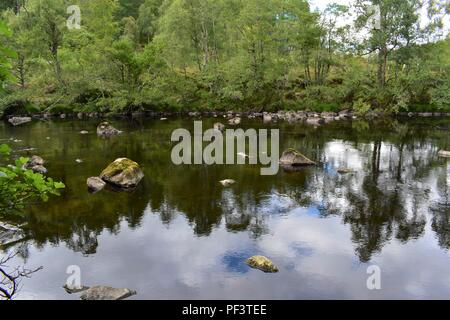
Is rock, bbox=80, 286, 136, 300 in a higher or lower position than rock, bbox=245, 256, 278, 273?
lower

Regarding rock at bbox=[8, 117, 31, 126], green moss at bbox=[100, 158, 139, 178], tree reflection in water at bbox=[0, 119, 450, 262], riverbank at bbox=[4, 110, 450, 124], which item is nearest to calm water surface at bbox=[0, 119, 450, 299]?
tree reflection in water at bbox=[0, 119, 450, 262]

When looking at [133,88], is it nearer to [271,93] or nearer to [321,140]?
[271,93]

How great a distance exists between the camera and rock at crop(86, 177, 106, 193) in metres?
20.9

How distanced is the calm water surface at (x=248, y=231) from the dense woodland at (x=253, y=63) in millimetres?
29214

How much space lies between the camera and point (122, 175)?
71.6ft

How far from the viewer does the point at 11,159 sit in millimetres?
27734

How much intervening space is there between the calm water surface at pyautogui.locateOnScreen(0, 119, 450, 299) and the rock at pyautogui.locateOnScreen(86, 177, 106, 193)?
52cm

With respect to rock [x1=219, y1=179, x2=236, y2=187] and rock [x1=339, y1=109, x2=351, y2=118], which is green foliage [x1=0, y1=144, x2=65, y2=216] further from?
rock [x1=339, y1=109, x2=351, y2=118]

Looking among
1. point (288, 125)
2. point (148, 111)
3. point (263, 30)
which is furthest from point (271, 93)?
point (148, 111)

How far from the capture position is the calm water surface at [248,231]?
1207cm

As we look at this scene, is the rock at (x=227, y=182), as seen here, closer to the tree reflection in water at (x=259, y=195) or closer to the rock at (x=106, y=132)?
the tree reflection in water at (x=259, y=195)

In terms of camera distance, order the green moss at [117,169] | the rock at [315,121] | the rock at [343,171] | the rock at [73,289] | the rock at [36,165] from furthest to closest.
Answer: the rock at [315,121] → the rock at [343,171] → the rock at [36,165] → the green moss at [117,169] → the rock at [73,289]

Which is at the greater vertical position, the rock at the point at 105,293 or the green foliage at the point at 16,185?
the green foliage at the point at 16,185

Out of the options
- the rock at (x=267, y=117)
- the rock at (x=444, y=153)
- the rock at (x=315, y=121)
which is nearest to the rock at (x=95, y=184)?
the rock at (x=444, y=153)
